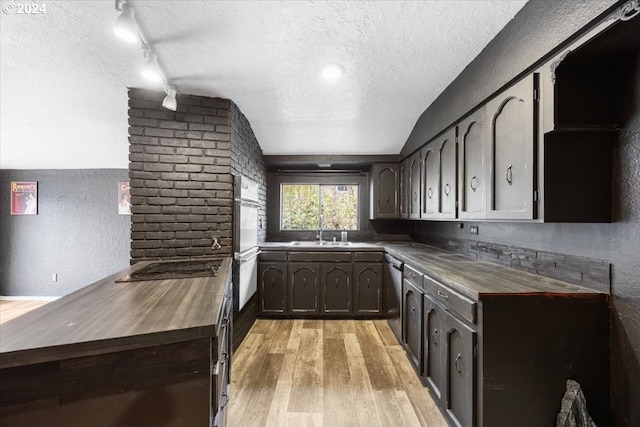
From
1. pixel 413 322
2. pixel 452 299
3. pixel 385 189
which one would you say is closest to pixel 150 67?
pixel 452 299

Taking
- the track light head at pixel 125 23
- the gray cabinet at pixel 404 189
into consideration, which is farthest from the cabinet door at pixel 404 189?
the track light head at pixel 125 23

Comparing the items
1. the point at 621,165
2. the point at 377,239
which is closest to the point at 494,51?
the point at 621,165

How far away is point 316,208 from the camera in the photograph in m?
4.27

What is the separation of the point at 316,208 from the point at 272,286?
144 centimetres

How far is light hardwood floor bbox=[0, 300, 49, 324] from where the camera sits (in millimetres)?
3645

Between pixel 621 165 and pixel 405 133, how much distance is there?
226cm

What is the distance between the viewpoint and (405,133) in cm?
331

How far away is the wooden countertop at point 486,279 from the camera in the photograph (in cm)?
131

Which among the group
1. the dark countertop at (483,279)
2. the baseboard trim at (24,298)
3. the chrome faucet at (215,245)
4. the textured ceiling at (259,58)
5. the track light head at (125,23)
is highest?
the textured ceiling at (259,58)

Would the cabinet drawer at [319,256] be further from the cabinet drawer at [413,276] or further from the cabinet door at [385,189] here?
the cabinet drawer at [413,276]

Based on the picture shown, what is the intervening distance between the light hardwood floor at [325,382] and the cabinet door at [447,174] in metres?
1.40

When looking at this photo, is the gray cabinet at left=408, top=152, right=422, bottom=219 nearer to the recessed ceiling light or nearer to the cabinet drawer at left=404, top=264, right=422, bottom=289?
the cabinet drawer at left=404, top=264, right=422, bottom=289

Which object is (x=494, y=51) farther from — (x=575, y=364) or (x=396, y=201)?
(x=396, y=201)

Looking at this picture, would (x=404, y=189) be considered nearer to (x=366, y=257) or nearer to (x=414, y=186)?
(x=414, y=186)
